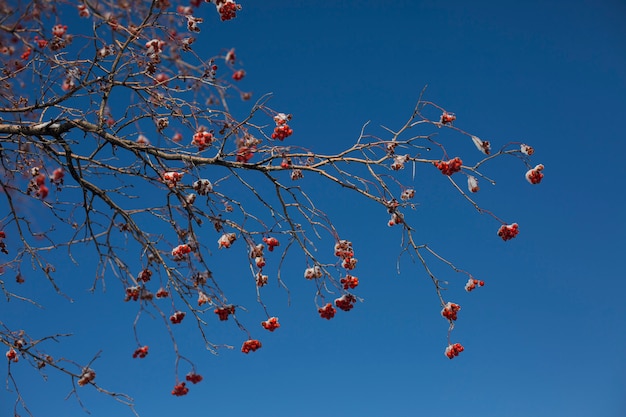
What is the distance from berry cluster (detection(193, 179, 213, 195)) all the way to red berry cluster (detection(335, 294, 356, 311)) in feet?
3.36

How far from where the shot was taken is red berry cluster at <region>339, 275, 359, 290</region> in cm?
361

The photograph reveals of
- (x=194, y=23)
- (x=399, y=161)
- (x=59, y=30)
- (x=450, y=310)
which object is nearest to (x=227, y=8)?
(x=194, y=23)

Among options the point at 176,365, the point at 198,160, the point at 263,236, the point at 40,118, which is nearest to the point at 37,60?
the point at 40,118

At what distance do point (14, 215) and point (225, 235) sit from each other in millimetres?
1515

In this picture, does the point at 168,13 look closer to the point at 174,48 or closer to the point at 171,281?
the point at 174,48

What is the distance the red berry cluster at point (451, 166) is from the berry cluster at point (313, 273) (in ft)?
3.01

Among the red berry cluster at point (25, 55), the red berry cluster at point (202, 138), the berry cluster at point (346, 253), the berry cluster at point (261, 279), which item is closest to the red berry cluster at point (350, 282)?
the berry cluster at point (346, 253)

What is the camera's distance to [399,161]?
366 centimetres

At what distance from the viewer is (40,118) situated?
159 inches

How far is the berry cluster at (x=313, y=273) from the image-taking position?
3535 mm

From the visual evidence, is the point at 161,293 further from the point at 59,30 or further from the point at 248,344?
the point at 59,30

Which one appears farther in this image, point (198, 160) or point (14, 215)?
point (14, 215)

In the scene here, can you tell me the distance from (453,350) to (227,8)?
2.53m

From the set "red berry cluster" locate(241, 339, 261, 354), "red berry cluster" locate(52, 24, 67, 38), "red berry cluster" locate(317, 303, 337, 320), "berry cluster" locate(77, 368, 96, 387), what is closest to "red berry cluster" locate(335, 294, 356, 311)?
"red berry cluster" locate(317, 303, 337, 320)
